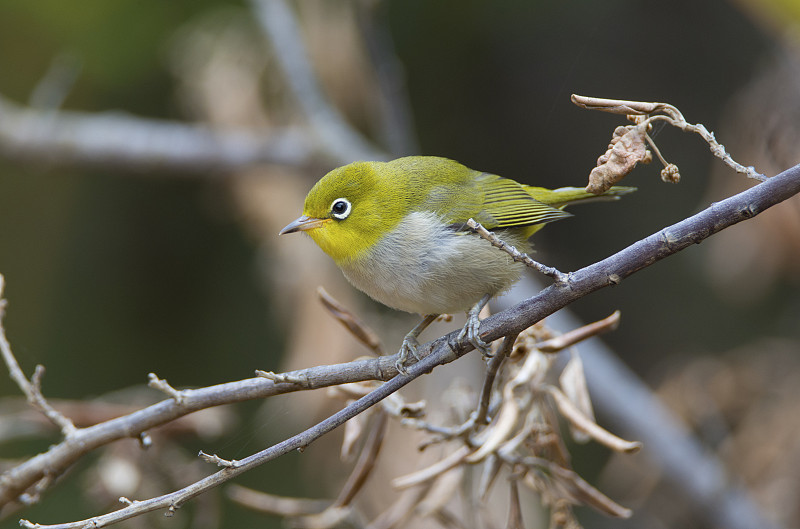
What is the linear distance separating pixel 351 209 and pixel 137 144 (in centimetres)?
264

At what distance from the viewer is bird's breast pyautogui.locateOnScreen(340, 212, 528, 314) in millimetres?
2420

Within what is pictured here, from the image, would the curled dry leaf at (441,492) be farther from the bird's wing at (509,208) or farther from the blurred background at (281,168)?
the blurred background at (281,168)

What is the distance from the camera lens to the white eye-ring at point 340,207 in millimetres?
2736

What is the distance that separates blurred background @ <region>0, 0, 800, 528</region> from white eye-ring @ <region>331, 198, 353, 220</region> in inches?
42.4

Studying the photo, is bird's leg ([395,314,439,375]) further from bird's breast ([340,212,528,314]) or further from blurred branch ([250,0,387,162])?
blurred branch ([250,0,387,162])

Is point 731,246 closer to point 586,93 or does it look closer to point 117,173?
point 586,93

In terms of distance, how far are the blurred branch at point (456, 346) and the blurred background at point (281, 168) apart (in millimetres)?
1734

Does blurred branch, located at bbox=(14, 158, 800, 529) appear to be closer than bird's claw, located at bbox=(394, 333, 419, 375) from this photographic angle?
Yes

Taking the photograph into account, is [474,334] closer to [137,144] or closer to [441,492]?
[441,492]

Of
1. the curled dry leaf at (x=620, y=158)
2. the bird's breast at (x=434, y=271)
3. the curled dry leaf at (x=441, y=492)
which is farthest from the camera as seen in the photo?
the bird's breast at (x=434, y=271)

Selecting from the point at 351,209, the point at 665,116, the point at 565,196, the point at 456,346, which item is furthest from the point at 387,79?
the point at 665,116

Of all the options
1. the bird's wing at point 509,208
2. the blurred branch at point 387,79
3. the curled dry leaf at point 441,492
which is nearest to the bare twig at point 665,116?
the bird's wing at point 509,208

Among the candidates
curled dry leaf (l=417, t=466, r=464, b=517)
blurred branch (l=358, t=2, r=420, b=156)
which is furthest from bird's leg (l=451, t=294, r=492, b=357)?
blurred branch (l=358, t=2, r=420, b=156)

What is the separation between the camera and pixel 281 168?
4.92 m
